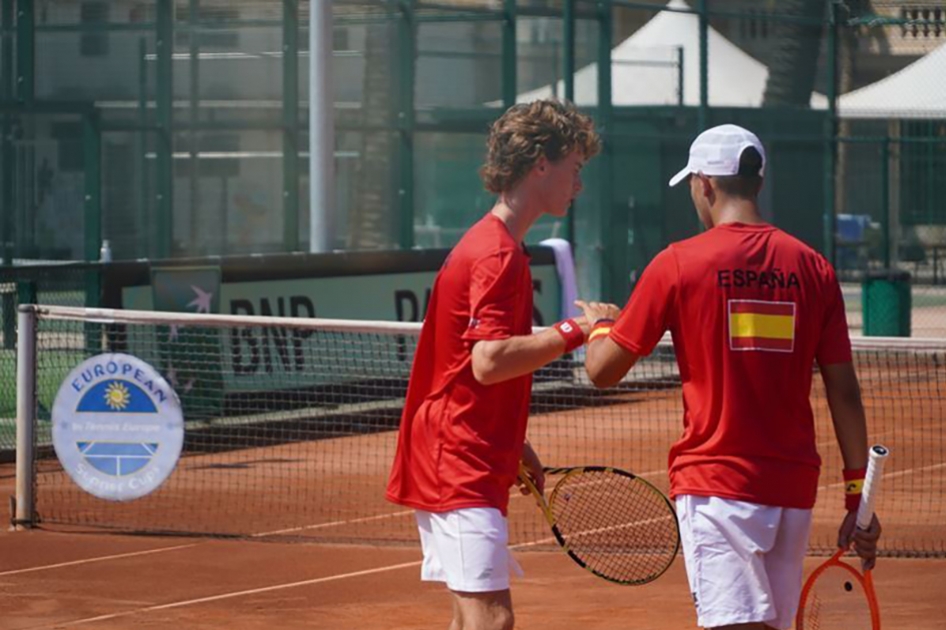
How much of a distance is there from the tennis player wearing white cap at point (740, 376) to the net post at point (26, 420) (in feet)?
20.7

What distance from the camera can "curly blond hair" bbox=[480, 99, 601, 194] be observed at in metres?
5.10

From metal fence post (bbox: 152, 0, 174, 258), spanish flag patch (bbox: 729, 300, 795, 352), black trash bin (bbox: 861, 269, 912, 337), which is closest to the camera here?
spanish flag patch (bbox: 729, 300, 795, 352)

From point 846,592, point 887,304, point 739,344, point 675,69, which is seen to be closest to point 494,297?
point 739,344

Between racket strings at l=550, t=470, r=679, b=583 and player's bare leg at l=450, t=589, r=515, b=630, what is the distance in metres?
1.07

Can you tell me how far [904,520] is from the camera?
10.9 meters

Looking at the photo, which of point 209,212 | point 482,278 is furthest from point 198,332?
point 482,278

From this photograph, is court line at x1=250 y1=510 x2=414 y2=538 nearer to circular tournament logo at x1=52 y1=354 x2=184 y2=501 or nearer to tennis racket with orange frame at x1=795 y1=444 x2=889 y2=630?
circular tournament logo at x1=52 y1=354 x2=184 y2=501

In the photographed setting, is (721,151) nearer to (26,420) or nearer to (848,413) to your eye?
(848,413)

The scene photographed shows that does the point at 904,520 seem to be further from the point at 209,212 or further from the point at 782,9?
the point at 782,9

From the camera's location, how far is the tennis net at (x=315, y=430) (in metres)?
10.7

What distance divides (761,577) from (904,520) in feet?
21.0

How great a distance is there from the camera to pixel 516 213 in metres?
5.12

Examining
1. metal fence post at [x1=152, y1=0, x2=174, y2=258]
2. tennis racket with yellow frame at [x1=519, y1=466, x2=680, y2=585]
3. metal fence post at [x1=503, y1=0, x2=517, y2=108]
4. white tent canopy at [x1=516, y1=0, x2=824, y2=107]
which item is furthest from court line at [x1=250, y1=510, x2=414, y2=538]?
white tent canopy at [x1=516, y1=0, x2=824, y2=107]

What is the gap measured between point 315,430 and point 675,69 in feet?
38.6
